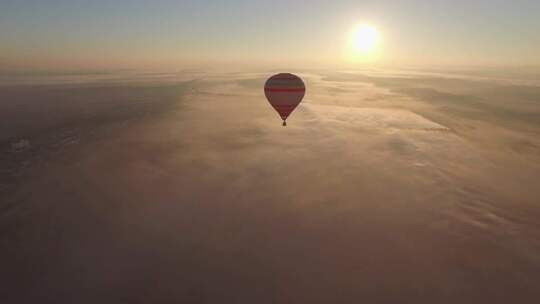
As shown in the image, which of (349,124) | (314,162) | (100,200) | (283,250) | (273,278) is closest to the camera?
(273,278)

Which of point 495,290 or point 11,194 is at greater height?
point 11,194

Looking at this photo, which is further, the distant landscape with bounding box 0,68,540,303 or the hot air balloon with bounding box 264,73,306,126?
the hot air balloon with bounding box 264,73,306,126

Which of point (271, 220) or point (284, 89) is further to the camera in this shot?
point (284, 89)

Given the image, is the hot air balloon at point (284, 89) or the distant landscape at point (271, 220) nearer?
the distant landscape at point (271, 220)

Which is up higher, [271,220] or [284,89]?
[284,89]

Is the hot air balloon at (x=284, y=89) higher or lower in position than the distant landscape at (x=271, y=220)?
higher

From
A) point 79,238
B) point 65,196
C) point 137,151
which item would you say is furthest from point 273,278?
point 137,151

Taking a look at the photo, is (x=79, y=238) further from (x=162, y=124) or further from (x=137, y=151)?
(x=162, y=124)

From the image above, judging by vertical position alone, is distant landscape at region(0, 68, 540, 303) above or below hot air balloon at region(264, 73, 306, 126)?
below

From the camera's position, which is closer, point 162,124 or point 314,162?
point 314,162

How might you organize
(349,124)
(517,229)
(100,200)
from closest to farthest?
(517,229) < (100,200) < (349,124)
